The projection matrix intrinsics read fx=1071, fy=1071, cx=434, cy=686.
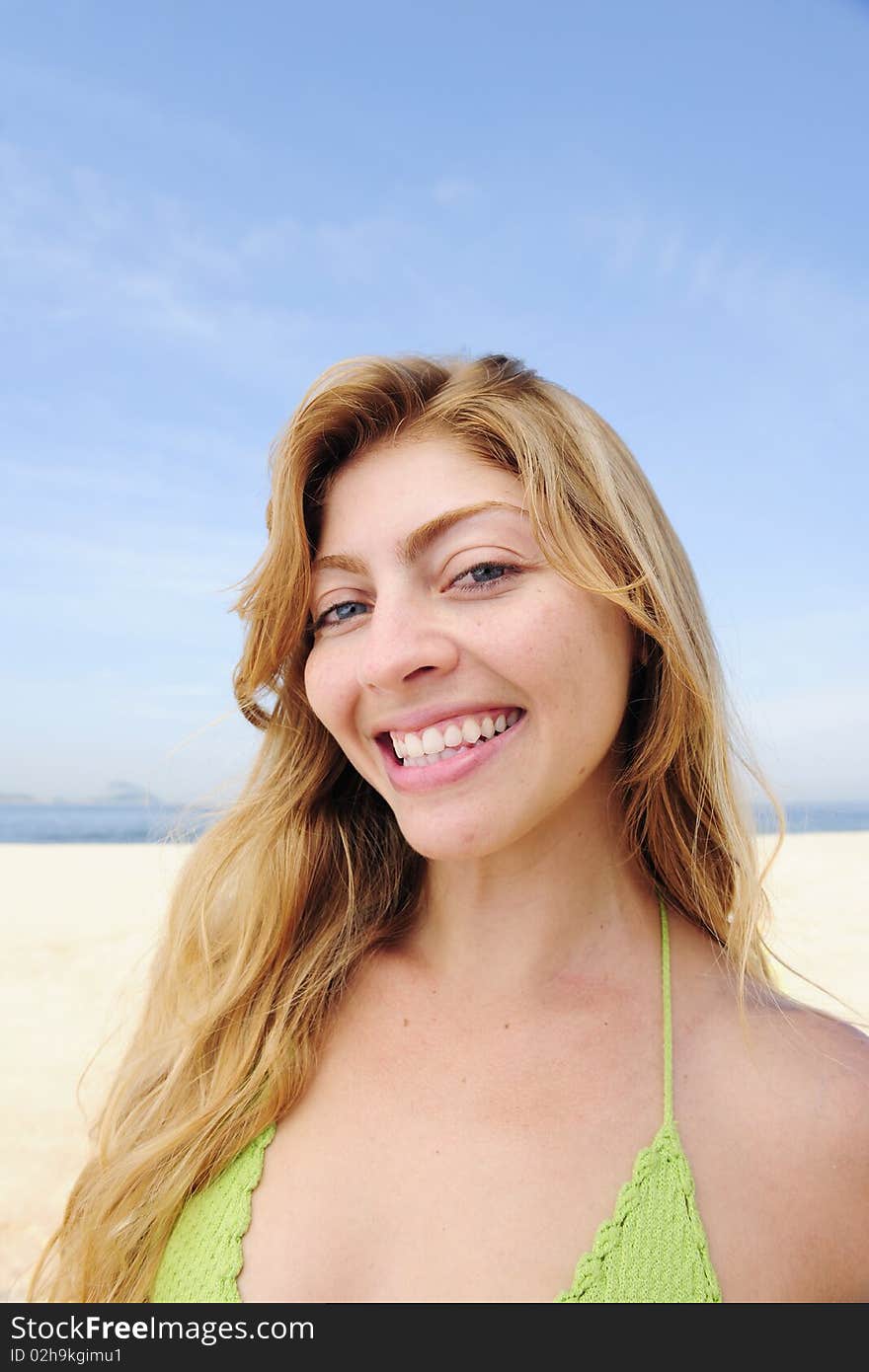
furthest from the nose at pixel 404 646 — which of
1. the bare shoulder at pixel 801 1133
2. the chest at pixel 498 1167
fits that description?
the bare shoulder at pixel 801 1133

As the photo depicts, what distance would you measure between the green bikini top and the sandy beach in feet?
2.41

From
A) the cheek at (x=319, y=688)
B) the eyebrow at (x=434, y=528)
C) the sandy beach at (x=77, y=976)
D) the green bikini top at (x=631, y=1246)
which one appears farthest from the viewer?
the sandy beach at (x=77, y=976)

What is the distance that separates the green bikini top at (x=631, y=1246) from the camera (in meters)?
1.70

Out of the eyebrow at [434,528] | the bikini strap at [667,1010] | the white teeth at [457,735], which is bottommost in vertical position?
the bikini strap at [667,1010]

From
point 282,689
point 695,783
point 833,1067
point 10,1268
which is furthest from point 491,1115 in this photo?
point 10,1268

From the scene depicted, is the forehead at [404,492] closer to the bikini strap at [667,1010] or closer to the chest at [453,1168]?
the bikini strap at [667,1010]

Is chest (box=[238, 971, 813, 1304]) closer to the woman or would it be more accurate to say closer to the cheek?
the woman

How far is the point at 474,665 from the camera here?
190 cm

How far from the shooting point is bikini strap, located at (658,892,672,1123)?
1.87 metres

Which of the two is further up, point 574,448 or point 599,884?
point 574,448

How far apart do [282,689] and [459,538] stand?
66 centimetres

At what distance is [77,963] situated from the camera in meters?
8.84
